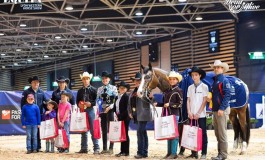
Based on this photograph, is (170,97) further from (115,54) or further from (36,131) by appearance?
(115,54)

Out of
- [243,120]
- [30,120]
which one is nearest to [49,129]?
[30,120]

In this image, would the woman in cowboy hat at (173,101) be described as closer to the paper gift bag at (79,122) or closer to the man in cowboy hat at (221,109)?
the man in cowboy hat at (221,109)

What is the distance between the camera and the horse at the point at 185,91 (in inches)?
333

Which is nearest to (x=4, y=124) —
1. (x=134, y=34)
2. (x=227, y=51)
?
(x=227, y=51)

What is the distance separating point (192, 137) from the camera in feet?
26.7

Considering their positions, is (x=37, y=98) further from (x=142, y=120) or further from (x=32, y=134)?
(x=142, y=120)

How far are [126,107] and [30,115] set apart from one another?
2.22m

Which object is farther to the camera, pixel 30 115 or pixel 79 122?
pixel 30 115

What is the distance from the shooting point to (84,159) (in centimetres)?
862

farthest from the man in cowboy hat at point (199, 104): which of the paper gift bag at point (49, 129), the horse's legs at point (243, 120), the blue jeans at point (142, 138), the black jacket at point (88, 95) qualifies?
the paper gift bag at point (49, 129)

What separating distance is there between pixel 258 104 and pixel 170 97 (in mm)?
12925

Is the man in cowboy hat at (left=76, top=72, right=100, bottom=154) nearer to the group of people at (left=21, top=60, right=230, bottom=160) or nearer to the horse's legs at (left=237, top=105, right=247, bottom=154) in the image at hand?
the group of people at (left=21, top=60, right=230, bottom=160)

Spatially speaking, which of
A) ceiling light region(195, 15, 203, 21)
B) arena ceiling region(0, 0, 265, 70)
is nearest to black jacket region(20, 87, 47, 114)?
arena ceiling region(0, 0, 265, 70)

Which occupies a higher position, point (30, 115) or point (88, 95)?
point (88, 95)
